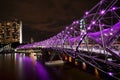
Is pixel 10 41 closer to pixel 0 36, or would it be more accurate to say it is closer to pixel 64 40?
pixel 0 36

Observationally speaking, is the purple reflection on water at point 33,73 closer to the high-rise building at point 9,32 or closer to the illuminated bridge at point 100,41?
the illuminated bridge at point 100,41

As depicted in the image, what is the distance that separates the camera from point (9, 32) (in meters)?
183

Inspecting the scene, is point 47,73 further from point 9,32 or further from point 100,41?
point 9,32

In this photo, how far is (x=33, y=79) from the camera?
125 ft

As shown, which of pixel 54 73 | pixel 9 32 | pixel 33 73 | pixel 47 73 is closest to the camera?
pixel 54 73

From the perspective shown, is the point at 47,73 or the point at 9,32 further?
the point at 9,32

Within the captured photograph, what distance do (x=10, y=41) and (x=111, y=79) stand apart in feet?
512

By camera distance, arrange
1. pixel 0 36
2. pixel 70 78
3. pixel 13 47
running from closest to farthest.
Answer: pixel 70 78, pixel 13 47, pixel 0 36

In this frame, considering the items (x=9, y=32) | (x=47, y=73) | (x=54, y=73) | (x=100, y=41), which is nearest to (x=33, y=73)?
(x=47, y=73)

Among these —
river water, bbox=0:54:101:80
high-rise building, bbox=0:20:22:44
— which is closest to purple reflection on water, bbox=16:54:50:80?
river water, bbox=0:54:101:80

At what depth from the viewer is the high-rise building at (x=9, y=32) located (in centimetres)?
17775

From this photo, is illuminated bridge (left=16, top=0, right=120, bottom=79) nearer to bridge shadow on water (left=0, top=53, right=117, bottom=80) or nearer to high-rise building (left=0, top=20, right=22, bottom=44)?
→ bridge shadow on water (left=0, top=53, right=117, bottom=80)

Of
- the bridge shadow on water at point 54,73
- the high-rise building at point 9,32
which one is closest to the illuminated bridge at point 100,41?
the bridge shadow on water at point 54,73

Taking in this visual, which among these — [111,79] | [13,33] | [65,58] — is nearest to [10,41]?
[13,33]
